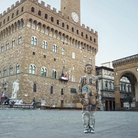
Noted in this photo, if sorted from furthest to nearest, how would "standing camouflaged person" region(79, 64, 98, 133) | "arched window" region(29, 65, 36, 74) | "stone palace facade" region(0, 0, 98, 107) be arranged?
"arched window" region(29, 65, 36, 74)
"stone palace facade" region(0, 0, 98, 107)
"standing camouflaged person" region(79, 64, 98, 133)

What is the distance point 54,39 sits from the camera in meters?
36.6

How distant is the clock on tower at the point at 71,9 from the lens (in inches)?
1614

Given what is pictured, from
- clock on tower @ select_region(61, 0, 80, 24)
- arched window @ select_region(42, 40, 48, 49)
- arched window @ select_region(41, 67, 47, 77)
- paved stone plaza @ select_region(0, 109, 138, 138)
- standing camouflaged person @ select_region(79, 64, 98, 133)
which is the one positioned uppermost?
clock on tower @ select_region(61, 0, 80, 24)

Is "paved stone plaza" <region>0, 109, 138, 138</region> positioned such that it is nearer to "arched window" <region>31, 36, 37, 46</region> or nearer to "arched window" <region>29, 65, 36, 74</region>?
"arched window" <region>29, 65, 36, 74</region>

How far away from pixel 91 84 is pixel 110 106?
46.4 meters

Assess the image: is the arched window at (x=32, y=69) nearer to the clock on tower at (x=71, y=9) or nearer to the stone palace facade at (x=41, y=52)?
the stone palace facade at (x=41, y=52)

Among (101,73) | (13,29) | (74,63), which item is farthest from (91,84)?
(101,73)

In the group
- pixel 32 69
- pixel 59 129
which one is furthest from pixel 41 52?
pixel 59 129

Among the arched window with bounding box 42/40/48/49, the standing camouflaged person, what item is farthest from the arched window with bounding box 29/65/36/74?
the standing camouflaged person

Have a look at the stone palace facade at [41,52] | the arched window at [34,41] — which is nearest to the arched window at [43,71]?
the stone palace facade at [41,52]

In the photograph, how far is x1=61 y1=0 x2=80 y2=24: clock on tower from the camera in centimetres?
4100

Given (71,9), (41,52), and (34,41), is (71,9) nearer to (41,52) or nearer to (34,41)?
(34,41)

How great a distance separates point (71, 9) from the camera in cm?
4153

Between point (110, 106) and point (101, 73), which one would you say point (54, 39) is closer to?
point (101, 73)
